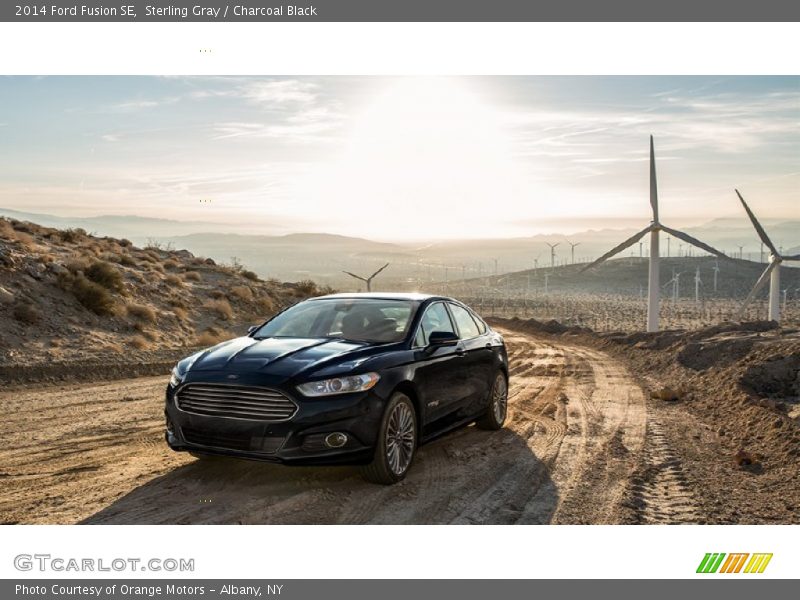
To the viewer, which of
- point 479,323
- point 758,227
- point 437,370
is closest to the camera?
point 437,370

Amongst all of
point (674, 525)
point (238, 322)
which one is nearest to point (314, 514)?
point (674, 525)

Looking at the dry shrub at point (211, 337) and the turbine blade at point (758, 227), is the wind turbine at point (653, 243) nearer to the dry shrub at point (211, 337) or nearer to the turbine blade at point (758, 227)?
the turbine blade at point (758, 227)

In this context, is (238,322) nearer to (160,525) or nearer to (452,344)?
(452,344)

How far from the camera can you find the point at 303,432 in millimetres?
6152

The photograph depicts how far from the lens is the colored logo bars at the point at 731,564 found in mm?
5102

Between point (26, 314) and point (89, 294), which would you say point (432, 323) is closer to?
point (26, 314)

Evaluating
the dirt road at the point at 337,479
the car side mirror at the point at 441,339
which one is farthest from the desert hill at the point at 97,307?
the car side mirror at the point at 441,339

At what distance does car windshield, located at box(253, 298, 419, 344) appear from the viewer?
25.2ft

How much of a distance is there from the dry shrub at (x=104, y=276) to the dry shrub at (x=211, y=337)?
3020 millimetres

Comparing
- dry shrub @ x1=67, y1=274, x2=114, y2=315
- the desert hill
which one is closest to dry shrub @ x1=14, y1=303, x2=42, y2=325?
the desert hill

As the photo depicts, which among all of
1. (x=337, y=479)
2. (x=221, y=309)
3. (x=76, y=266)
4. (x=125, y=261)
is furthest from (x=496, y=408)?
(x=125, y=261)

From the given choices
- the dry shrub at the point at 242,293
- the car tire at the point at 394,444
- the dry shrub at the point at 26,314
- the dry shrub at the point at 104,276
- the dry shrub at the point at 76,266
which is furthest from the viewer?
the dry shrub at the point at 242,293

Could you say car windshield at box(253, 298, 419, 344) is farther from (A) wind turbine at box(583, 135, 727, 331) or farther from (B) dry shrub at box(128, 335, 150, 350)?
(A) wind turbine at box(583, 135, 727, 331)

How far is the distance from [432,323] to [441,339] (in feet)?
1.64
